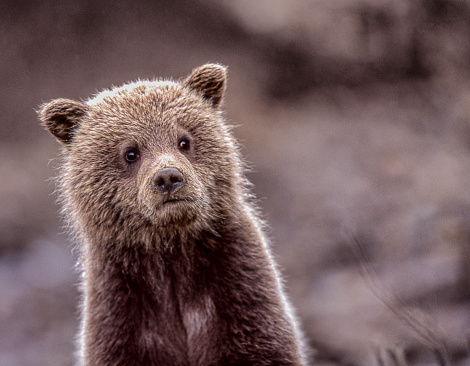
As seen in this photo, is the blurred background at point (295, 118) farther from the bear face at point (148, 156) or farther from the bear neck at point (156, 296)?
the bear face at point (148, 156)

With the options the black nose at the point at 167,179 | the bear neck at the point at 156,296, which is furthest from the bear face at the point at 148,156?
the bear neck at the point at 156,296

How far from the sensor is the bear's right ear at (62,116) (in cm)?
478

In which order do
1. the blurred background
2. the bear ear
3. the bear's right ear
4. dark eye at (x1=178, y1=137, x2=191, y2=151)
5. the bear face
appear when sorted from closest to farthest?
the bear face
dark eye at (x1=178, y1=137, x2=191, y2=151)
the bear's right ear
the bear ear
the blurred background

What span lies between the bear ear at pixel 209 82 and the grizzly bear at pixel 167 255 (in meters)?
0.38

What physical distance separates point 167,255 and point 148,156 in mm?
679

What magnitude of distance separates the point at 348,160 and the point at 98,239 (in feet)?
20.9

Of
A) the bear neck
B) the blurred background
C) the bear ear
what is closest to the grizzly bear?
the bear neck

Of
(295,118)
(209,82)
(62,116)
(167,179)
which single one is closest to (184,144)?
(167,179)

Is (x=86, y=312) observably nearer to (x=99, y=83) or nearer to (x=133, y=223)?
(x=133, y=223)

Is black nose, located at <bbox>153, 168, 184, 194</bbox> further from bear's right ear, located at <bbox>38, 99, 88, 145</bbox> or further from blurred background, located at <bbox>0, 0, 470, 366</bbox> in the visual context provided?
blurred background, located at <bbox>0, 0, 470, 366</bbox>

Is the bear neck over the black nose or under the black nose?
under

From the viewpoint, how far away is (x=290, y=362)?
14.8 feet

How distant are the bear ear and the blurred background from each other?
4.67 metres

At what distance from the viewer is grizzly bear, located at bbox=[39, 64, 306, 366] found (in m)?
4.31
